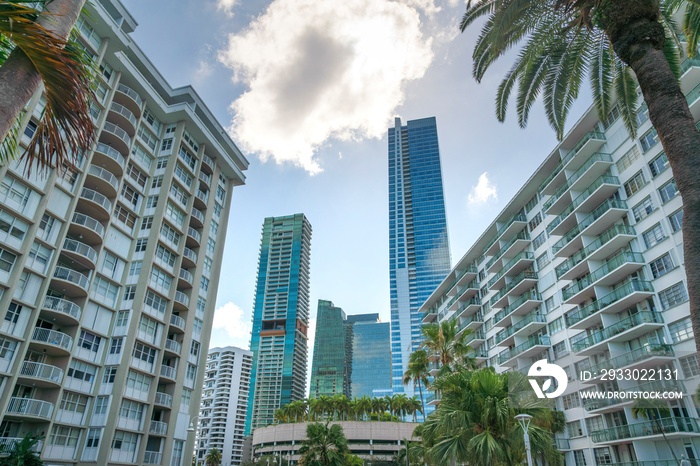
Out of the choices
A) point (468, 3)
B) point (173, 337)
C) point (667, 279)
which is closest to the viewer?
point (468, 3)

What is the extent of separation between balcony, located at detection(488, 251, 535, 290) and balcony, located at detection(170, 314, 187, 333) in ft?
126

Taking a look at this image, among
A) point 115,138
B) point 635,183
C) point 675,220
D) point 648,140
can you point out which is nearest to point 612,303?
point 675,220

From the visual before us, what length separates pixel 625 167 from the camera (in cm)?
3978

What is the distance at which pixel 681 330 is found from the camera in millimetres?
32312

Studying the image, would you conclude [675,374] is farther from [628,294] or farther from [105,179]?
[105,179]

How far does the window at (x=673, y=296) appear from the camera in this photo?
107ft

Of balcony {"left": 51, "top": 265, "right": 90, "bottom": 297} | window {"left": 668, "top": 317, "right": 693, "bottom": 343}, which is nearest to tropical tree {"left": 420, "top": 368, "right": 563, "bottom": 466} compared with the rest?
window {"left": 668, "top": 317, "right": 693, "bottom": 343}

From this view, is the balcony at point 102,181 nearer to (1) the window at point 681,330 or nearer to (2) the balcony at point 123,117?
(2) the balcony at point 123,117

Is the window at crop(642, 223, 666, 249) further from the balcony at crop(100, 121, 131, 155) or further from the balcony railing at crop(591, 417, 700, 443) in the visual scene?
the balcony at crop(100, 121, 131, 155)

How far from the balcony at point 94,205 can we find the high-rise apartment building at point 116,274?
0.14 m

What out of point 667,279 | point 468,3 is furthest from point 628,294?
point 468,3

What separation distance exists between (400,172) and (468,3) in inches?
7098

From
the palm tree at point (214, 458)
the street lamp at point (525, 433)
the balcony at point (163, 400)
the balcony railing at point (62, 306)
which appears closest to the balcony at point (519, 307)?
the street lamp at point (525, 433)

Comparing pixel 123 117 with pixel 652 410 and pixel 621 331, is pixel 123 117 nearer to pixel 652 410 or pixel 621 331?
pixel 621 331
